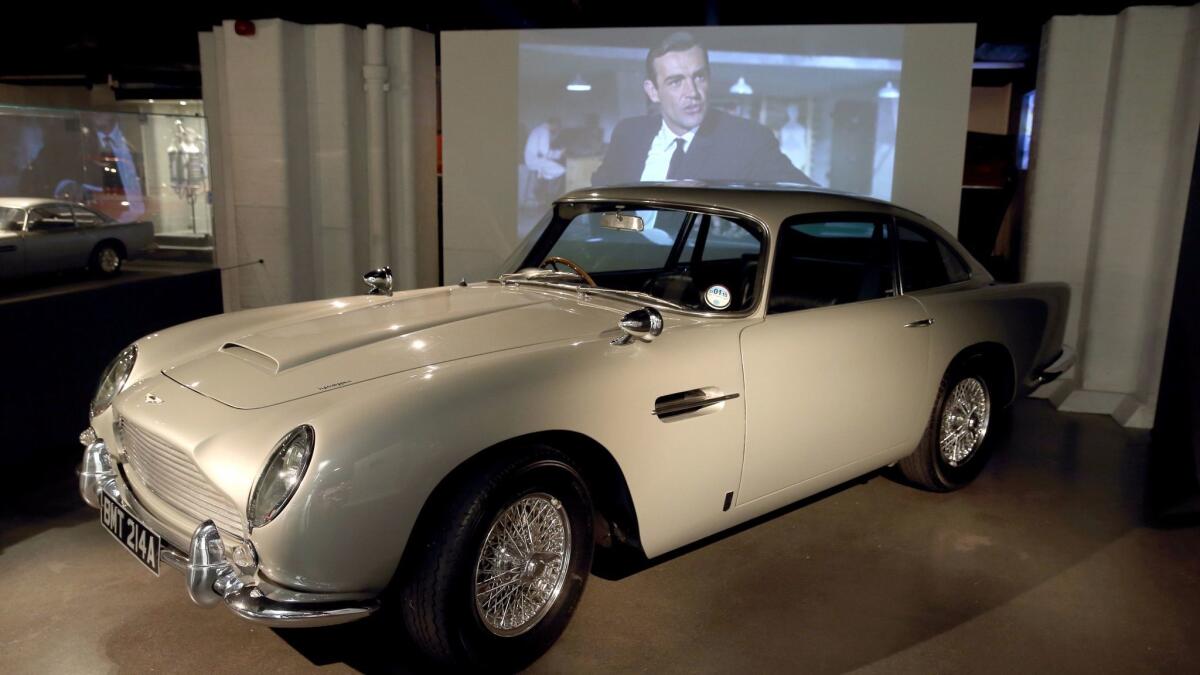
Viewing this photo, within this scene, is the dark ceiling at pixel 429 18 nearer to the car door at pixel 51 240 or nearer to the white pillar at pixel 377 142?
the white pillar at pixel 377 142

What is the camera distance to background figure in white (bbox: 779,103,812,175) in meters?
6.80

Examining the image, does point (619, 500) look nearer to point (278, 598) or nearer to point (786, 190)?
point (278, 598)

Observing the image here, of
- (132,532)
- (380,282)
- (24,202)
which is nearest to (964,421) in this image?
(380,282)

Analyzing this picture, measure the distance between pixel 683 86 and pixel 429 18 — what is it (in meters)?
2.55

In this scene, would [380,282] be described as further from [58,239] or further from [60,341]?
[58,239]

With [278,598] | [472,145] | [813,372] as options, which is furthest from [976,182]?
[278,598]

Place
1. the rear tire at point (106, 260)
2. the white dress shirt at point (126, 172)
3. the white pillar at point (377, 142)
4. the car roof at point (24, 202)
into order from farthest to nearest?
the white pillar at point (377, 142)
the white dress shirt at point (126, 172)
the rear tire at point (106, 260)
the car roof at point (24, 202)

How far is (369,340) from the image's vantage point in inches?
107

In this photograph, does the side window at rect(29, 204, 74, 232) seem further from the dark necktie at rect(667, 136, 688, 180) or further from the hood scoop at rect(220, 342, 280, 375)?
the dark necktie at rect(667, 136, 688, 180)

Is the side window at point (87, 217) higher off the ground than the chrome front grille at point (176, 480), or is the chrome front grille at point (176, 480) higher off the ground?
the side window at point (87, 217)

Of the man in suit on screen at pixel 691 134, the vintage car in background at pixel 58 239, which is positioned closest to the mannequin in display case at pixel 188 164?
the vintage car in background at pixel 58 239

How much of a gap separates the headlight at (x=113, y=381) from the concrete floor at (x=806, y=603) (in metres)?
0.67

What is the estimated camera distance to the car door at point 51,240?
4875 mm

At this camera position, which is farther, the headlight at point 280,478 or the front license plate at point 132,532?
the front license plate at point 132,532
